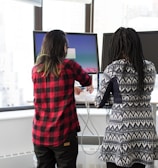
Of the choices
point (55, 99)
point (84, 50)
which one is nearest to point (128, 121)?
point (55, 99)

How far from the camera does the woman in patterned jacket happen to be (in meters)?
1.66

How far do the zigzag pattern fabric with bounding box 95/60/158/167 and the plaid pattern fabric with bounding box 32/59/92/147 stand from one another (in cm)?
22

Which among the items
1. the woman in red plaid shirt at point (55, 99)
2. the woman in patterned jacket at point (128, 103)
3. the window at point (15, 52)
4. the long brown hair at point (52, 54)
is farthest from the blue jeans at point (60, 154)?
the window at point (15, 52)

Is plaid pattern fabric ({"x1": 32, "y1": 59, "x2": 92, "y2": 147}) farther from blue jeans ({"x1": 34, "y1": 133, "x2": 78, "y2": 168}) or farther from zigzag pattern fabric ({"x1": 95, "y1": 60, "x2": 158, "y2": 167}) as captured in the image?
zigzag pattern fabric ({"x1": 95, "y1": 60, "x2": 158, "y2": 167})

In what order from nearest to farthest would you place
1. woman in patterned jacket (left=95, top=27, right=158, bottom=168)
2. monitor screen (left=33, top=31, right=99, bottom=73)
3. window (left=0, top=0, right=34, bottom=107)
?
woman in patterned jacket (left=95, top=27, right=158, bottom=168) → monitor screen (left=33, top=31, right=99, bottom=73) → window (left=0, top=0, right=34, bottom=107)

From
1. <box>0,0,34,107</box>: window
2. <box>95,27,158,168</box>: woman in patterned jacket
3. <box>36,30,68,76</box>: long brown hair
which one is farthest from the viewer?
<box>0,0,34,107</box>: window

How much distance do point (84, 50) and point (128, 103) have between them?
980mm

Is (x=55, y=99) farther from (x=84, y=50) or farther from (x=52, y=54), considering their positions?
(x=84, y=50)

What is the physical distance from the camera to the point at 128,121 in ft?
5.46

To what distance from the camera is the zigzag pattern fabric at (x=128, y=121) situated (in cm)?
166

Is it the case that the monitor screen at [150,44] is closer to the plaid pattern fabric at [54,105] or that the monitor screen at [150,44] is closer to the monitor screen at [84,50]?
the monitor screen at [84,50]

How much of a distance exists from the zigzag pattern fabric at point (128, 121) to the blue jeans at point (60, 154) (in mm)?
252

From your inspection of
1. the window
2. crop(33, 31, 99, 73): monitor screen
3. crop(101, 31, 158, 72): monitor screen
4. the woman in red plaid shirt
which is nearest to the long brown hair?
the woman in red plaid shirt

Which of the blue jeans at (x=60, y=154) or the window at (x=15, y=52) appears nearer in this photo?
the blue jeans at (x=60, y=154)
